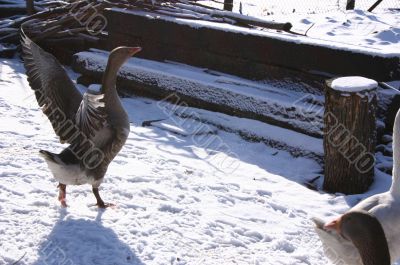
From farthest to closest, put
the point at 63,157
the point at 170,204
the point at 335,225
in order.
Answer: the point at 170,204 → the point at 63,157 → the point at 335,225

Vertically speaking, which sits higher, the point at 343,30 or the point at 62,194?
the point at 343,30

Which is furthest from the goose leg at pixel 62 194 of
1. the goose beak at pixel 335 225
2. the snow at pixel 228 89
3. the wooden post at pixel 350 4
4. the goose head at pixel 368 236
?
the wooden post at pixel 350 4

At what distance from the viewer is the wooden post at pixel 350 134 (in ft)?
18.5

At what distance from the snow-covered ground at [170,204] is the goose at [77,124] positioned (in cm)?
37

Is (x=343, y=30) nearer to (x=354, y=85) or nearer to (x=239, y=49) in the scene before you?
(x=239, y=49)

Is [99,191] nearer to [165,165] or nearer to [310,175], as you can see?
[165,165]

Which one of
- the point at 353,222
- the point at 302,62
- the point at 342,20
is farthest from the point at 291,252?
the point at 342,20

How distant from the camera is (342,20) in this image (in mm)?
10992

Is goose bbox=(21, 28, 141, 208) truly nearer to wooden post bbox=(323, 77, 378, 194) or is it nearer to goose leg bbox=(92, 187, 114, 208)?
goose leg bbox=(92, 187, 114, 208)

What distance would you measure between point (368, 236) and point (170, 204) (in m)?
2.41

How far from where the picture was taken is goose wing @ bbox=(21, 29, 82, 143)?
494 cm

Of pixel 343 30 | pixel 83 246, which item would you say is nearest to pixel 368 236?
pixel 83 246

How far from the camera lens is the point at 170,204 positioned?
205 inches

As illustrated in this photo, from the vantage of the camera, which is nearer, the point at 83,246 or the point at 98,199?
the point at 83,246
